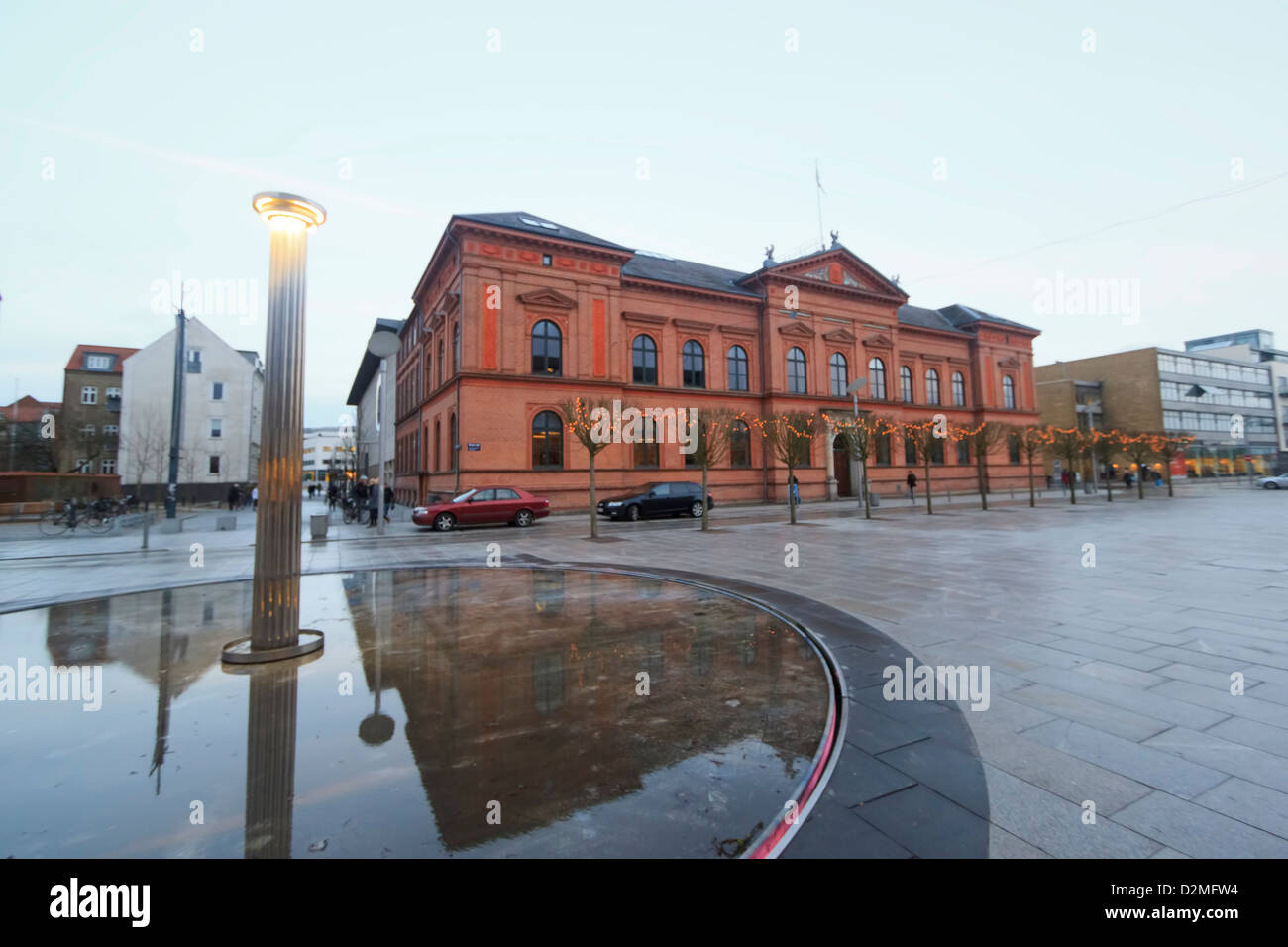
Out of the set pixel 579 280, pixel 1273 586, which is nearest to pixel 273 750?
pixel 1273 586

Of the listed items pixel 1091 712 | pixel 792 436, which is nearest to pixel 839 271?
pixel 792 436

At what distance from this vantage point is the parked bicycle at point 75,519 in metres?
19.2

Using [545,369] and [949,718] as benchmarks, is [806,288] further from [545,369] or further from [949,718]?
[949,718]

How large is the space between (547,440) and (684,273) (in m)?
15.1

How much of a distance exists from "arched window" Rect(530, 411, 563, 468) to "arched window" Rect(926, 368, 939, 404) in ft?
98.9

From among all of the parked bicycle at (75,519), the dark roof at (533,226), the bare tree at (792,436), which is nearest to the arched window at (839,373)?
the bare tree at (792,436)

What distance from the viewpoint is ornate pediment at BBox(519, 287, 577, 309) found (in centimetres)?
2570

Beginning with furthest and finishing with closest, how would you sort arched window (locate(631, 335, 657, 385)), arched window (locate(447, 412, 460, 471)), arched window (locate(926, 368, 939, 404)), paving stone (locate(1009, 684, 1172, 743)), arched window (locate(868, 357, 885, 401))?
1. arched window (locate(926, 368, 939, 404))
2. arched window (locate(868, 357, 885, 401))
3. arched window (locate(631, 335, 657, 385))
4. arched window (locate(447, 412, 460, 471))
5. paving stone (locate(1009, 684, 1172, 743))

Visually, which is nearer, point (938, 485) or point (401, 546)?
point (401, 546)

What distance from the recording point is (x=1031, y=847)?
2.29m

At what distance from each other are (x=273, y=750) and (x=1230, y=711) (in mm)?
6176

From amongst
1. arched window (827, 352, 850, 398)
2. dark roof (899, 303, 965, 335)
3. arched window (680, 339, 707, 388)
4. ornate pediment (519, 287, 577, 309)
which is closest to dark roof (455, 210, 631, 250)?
ornate pediment (519, 287, 577, 309)

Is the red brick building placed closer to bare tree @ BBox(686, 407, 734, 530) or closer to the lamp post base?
bare tree @ BBox(686, 407, 734, 530)
